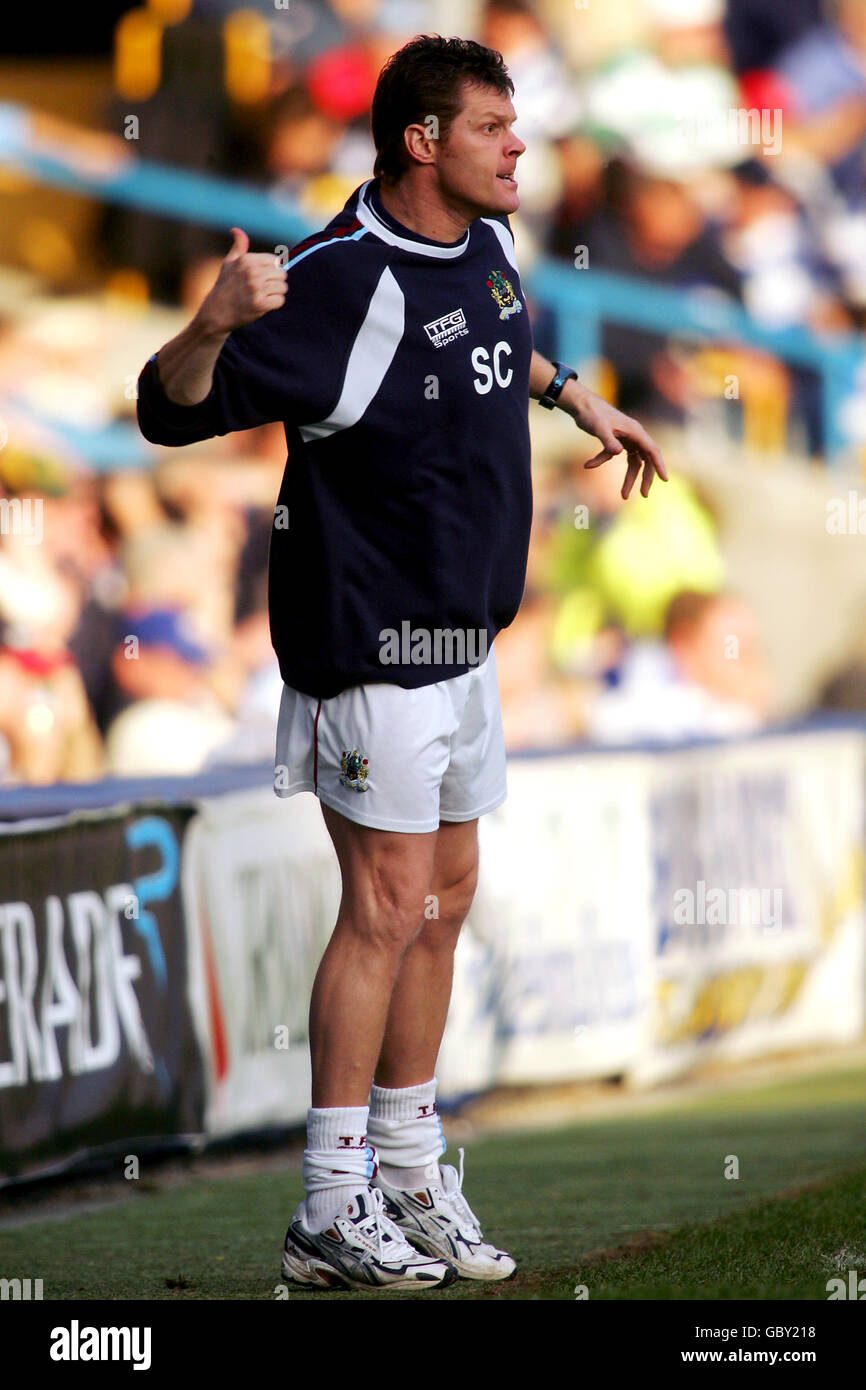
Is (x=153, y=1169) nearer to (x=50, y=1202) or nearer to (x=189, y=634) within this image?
(x=50, y=1202)

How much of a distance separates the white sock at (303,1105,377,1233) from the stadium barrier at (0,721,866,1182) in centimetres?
200

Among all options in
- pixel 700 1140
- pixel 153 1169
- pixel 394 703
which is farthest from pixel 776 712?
pixel 394 703

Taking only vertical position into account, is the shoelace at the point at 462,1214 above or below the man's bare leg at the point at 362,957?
below

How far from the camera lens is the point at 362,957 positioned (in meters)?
3.33

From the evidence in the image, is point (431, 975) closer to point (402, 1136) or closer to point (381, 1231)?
point (402, 1136)

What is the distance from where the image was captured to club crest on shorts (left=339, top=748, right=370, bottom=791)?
10.8ft

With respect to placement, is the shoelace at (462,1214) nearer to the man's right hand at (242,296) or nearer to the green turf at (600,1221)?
the green turf at (600,1221)

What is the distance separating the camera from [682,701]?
9352mm

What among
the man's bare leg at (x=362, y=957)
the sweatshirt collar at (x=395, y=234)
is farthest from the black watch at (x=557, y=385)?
the man's bare leg at (x=362, y=957)

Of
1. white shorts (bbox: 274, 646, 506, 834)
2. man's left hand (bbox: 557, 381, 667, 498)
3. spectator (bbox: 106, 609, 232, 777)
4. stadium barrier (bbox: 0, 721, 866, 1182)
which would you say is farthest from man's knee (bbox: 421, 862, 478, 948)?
spectator (bbox: 106, 609, 232, 777)

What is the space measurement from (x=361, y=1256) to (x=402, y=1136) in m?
0.31
